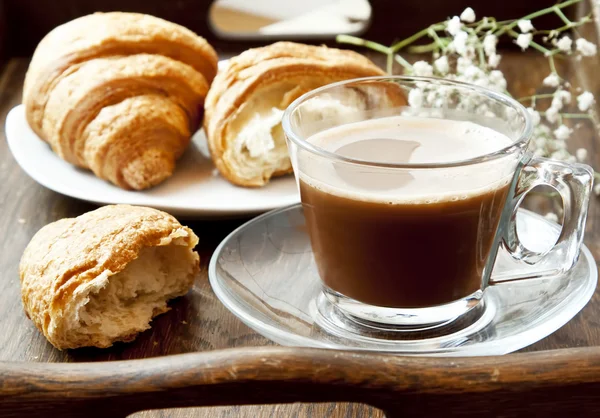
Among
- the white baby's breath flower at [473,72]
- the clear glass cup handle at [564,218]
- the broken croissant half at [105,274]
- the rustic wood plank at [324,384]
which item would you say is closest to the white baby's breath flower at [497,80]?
the white baby's breath flower at [473,72]

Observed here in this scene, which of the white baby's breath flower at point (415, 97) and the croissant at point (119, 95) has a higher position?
the white baby's breath flower at point (415, 97)

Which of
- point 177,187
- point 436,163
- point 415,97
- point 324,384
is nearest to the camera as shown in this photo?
point 324,384

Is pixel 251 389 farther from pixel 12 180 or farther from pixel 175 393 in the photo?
pixel 12 180

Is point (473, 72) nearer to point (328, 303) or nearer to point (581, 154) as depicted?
point (581, 154)

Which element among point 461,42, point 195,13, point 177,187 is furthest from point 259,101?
point 195,13

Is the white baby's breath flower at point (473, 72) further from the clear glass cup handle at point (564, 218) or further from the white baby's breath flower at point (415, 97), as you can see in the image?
the clear glass cup handle at point (564, 218)
